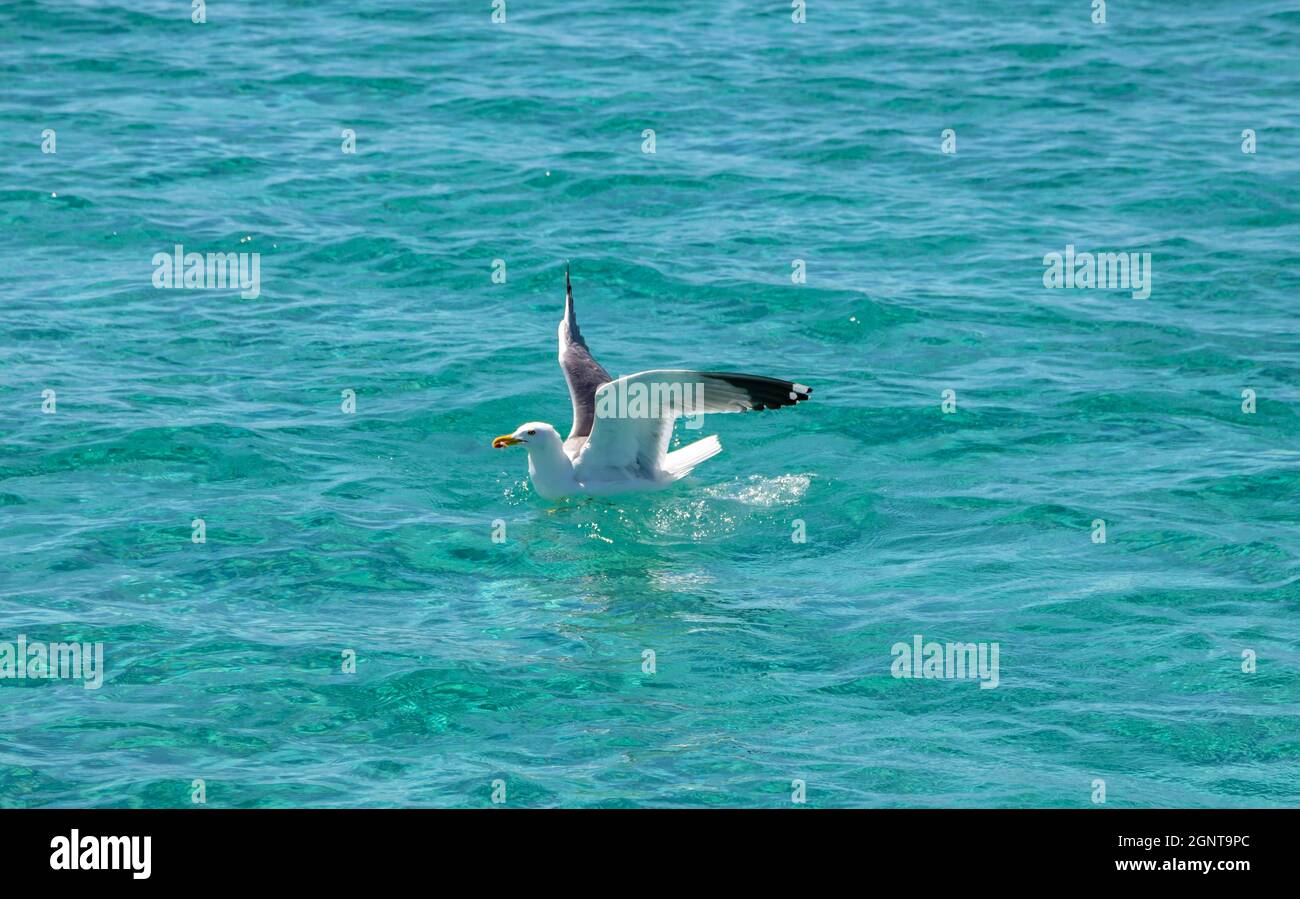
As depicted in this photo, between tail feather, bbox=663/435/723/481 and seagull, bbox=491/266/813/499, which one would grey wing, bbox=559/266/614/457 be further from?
tail feather, bbox=663/435/723/481

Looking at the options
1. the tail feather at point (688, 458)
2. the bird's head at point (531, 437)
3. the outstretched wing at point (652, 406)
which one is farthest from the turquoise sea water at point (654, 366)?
the bird's head at point (531, 437)

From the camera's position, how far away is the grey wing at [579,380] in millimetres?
16391

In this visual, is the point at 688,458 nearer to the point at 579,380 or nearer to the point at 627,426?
the point at 627,426

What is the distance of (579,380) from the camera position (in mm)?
16656

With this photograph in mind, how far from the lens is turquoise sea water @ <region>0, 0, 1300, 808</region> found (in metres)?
12.0

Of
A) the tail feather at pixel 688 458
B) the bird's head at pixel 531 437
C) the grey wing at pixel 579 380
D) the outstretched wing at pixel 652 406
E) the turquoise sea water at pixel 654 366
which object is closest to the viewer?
the turquoise sea water at pixel 654 366

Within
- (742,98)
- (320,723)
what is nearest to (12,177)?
(742,98)

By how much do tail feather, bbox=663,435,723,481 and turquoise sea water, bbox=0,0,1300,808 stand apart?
0.99 feet

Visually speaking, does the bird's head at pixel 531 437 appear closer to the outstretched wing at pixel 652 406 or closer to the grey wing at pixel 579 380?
the outstretched wing at pixel 652 406

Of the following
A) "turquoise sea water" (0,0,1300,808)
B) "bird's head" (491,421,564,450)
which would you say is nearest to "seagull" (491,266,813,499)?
"bird's head" (491,421,564,450)

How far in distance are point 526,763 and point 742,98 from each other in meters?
16.5

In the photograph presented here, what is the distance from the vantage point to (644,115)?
2531 centimetres

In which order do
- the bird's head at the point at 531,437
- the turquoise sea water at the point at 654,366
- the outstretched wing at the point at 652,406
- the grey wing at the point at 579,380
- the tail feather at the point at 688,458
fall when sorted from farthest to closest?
the grey wing at the point at 579,380 → the tail feather at the point at 688,458 → the bird's head at the point at 531,437 → the outstretched wing at the point at 652,406 → the turquoise sea water at the point at 654,366

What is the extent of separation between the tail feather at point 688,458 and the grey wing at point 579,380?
819 mm
